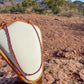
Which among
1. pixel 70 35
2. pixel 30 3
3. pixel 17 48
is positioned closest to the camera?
pixel 17 48

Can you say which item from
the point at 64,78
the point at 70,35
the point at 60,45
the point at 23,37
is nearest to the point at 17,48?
the point at 23,37

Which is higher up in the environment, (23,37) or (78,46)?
(23,37)

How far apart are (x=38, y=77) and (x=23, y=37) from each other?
306mm

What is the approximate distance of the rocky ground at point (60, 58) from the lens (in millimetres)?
1328

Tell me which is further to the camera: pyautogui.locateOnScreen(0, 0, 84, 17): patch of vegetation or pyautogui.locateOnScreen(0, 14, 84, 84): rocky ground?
pyautogui.locateOnScreen(0, 0, 84, 17): patch of vegetation

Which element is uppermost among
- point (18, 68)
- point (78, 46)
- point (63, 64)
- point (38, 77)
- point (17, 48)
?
point (17, 48)

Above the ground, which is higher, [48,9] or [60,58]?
[60,58]

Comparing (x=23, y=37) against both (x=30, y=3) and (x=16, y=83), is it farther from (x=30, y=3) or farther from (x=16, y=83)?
(x=30, y=3)

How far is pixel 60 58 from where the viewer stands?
2.43 m

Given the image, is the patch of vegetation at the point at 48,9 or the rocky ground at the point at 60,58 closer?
the rocky ground at the point at 60,58

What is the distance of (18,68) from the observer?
2.96 feet

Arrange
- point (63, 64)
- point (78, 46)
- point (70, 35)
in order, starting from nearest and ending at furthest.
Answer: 1. point (63, 64)
2. point (78, 46)
3. point (70, 35)

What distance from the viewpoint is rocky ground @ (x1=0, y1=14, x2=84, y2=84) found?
1328 millimetres

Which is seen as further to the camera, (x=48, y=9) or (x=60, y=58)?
(x=48, y=9)
